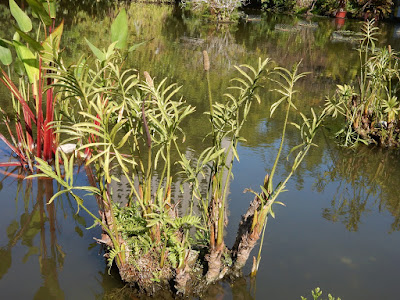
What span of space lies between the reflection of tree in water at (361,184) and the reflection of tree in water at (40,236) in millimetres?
1592

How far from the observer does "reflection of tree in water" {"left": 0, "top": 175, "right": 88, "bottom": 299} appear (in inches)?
85.4

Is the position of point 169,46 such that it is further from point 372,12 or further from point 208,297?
point 372,12

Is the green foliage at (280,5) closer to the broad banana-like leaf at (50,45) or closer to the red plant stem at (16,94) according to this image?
the red plant stem at (16,94)

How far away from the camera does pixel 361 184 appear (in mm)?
3406

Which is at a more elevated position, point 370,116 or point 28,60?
point 28,60

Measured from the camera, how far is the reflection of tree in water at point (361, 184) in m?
2.98

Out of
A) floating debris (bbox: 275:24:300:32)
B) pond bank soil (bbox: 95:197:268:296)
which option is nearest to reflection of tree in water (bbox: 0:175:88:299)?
pond bank soil (bbox: 95:197:268:296)

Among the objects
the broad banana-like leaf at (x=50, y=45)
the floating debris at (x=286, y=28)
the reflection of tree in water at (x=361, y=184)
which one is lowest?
the floating debris at (x=286, y=28)

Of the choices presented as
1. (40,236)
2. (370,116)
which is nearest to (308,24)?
(370,116)

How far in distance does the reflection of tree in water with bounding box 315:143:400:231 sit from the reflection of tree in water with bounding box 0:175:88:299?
1592 millimetres

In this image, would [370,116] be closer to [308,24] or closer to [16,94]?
[16,94]

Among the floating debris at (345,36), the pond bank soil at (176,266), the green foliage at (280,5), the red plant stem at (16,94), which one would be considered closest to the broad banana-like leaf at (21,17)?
the red plant stem at (16,94)

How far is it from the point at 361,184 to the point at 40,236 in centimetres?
218

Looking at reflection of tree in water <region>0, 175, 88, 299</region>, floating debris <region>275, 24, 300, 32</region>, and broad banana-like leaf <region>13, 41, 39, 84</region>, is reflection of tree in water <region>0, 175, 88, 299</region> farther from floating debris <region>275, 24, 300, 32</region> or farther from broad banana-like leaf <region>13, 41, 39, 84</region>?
floating debris <region>275, 24, 300, 32</region>
